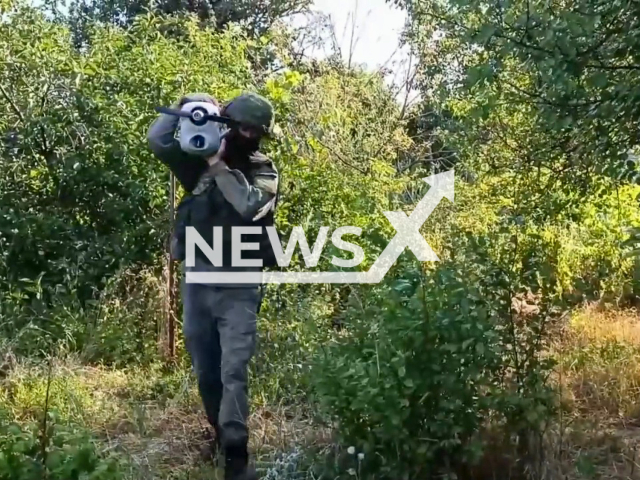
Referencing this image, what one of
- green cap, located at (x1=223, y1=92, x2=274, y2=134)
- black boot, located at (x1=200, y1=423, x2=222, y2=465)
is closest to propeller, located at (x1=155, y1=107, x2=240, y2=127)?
green cap, located at (x1=223, y1=92, x2=274, y2=134)

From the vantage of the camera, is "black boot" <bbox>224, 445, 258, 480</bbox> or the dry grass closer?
"black boot" <bbox>224, 445, 258, 480</bbox>

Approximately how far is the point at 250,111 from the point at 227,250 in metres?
0.56

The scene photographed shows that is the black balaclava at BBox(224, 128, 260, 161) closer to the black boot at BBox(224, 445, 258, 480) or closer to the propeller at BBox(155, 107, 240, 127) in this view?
the propeller at BBox(155, 107, 240, 127)

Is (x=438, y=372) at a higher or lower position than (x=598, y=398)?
higher

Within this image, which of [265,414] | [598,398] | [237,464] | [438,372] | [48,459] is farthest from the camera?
[598,398]

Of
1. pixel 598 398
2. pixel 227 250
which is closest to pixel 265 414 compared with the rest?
pixel 227 250

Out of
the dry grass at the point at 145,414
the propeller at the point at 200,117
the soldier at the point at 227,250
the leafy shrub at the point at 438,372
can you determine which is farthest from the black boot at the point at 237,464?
the propeller at the point at 200,117

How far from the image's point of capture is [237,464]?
3.02 meters

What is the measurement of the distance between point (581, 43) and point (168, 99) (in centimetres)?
309

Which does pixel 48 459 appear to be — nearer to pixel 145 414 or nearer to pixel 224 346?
pixel 224 346

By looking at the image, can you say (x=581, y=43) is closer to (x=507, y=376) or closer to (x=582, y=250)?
(x=507, y=376)

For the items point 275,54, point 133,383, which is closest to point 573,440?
point 133,383

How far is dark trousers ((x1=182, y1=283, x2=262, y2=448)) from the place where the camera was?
120 inches

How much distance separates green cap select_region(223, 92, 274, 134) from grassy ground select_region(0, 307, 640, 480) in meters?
1.23
